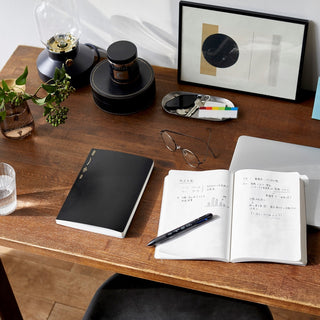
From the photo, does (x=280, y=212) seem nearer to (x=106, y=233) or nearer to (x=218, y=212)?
(x=218, y=212)

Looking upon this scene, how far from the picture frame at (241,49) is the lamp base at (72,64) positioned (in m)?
0.28

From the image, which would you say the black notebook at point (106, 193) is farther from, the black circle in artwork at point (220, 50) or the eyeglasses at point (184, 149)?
the black circle in artwork at point (220, 50)

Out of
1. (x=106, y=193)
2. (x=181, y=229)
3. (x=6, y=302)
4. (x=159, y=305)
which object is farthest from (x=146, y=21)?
(x=6, y=302)

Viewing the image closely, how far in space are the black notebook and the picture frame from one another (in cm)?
37

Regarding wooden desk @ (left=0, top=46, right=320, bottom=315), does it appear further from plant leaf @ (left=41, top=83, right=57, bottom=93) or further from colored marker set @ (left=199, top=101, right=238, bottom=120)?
plant leaf @ (left=41, top=83, right=57, bottom=93)

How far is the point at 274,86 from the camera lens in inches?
58.6

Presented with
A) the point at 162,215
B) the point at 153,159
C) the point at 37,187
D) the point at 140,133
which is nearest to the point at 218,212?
the point at 162,215

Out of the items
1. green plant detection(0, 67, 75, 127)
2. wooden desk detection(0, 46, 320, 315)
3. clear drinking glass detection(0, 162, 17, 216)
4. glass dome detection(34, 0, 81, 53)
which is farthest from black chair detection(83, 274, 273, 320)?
glass dome detection(34, 0, 81, 53)

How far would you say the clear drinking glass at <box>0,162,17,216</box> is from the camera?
1.28m

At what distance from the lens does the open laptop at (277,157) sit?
1.29 meters

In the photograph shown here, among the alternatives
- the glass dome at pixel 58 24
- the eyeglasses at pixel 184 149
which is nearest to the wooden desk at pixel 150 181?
the eyeglasses at pixel 184 149

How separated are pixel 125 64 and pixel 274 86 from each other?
1.40ft

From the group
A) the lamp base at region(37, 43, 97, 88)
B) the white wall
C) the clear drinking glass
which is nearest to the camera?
the clear drinking glass

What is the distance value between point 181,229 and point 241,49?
57 centimetres
